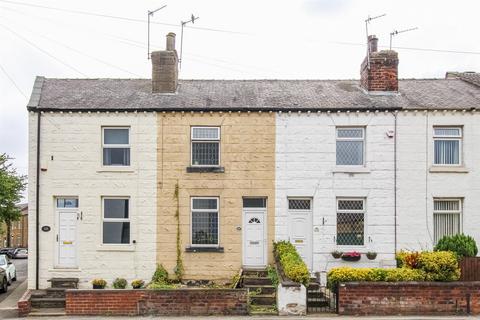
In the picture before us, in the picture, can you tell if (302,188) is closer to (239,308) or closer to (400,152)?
(400,152)

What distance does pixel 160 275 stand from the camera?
18.6 m

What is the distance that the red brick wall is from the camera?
14.9m

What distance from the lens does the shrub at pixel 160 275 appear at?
18.4 meters

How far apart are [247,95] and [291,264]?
7.62 meters

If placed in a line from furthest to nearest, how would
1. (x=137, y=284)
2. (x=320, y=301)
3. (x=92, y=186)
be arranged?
1. (x=92, y=186)
2. (x=137, y=284)
3. (x=320, y=301)

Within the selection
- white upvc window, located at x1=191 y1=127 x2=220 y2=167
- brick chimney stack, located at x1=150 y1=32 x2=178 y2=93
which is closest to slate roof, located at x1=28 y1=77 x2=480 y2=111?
brick chimney stack, located at x1=150 y1=32 x2=178 y2=93

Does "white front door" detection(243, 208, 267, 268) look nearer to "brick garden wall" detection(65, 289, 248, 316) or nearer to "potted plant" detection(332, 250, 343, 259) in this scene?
"potted plant" detection(332, 250, 343, 259)

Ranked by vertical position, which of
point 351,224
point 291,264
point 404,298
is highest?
point 351,224

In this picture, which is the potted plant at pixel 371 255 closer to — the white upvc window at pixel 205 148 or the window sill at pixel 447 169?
the window sill at pixel 447 169

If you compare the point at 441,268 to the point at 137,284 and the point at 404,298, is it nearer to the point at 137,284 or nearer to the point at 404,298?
the point at 404,298

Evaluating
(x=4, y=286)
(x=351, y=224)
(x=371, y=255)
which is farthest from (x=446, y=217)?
(x=4, y=286)

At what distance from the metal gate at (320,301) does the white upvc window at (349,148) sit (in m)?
4.82

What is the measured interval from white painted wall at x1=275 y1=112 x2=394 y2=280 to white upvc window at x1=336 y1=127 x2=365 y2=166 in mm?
293

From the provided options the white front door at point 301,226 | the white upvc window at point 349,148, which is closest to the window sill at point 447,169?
the white upvc window at point 349,148
